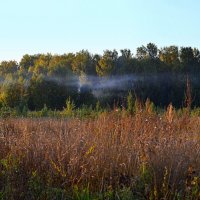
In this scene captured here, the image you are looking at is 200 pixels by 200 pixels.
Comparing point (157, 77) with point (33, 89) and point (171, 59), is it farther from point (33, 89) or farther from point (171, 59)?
point (33, 89)

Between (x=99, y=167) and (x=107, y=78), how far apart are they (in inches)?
1532

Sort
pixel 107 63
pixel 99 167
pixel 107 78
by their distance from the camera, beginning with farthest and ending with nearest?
pixel 107 63
pixel 107 78
pixel 99 167

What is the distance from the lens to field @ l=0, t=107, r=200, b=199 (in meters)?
5.24

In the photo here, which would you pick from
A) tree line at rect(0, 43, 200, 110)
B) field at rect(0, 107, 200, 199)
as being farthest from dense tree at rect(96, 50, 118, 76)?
field at rect(0, 107, 200, 199)

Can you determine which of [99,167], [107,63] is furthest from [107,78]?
[99,167]

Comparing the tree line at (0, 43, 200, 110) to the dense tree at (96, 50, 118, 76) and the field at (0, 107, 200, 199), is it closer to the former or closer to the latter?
the dense tree at (96, 50, 118, 76)

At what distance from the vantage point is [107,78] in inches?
1754

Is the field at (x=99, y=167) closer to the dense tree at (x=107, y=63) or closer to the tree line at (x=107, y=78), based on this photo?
the tree line at (x=107, y=78)

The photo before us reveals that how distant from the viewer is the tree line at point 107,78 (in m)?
38.0

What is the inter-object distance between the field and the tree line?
22.8 meters

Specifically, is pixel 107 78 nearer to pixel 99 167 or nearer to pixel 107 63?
pixel 107 63

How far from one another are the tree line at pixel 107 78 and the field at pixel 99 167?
2277cm

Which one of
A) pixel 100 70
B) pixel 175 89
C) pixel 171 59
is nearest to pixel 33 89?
pixel 100 70

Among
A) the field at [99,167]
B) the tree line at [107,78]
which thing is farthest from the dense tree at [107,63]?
the field at [99,167]
